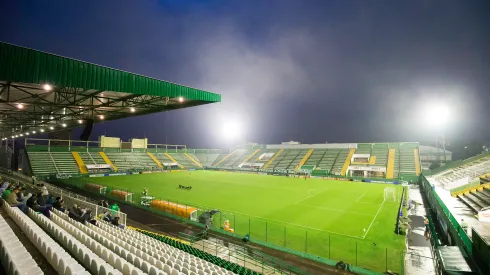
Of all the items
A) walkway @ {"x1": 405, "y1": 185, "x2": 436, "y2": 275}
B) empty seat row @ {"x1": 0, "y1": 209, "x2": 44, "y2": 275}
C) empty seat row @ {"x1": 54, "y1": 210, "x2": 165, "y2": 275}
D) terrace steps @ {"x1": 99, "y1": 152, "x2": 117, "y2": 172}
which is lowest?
walkway @ {"x1": 405, "y1": 185, "x2": 436, "y2": 275}

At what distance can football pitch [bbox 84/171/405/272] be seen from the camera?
46.7ft

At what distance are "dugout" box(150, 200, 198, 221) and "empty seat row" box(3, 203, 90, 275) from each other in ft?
33.7

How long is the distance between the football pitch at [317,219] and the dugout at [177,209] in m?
1.96

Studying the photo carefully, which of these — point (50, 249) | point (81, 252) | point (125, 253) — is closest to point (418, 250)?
point (125, 253)

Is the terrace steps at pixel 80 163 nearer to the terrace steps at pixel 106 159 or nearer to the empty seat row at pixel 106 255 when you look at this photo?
the terrace steps at pixel 106 159

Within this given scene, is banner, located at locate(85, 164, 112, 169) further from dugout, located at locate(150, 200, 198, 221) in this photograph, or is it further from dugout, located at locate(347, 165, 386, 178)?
dugout, located at locate(347, 165, 386, 178)

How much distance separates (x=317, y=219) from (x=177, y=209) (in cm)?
1140

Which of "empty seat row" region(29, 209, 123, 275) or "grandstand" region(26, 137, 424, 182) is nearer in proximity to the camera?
"empty seat row" region(29, 209, 123, 275)

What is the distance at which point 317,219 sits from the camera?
20766 millimetres

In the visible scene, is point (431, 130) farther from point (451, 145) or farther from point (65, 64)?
point (65, 64)

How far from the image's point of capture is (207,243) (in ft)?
47.9

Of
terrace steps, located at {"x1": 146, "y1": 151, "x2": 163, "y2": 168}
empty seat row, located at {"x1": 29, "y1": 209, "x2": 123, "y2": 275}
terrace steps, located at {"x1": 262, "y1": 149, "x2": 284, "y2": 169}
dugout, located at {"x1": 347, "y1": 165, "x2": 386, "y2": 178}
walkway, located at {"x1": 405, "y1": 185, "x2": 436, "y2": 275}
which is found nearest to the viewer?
empty seat row, located at {"x1": 29, "y1": 209, "x2": 123, "y2": 275}

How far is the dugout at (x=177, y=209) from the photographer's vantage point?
19359 mm

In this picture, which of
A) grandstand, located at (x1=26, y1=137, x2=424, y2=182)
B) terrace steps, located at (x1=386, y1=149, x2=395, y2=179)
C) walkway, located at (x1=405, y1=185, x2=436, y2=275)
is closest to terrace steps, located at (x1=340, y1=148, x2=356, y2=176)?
grandstand, located at (x1=26, y1=137, x2=424, y2=182)
